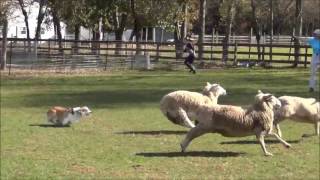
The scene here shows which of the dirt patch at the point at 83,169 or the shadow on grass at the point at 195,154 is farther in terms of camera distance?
the shadow on grass at the point at 195,154

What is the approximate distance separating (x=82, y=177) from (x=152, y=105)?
909cm

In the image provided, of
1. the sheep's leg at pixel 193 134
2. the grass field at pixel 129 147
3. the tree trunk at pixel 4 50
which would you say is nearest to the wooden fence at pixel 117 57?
the tree trunk at pixel 4 50

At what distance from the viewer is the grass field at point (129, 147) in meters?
8.93

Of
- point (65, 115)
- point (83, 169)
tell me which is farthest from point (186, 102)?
point (83, 169)

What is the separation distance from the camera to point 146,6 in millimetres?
47281

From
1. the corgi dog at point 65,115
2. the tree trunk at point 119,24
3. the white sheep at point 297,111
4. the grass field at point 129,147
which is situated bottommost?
the grass field at point 129,147

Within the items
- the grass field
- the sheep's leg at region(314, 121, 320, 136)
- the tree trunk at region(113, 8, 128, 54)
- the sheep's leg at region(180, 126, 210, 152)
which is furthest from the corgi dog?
the tree trunk at region(113, 8, 128, 54)

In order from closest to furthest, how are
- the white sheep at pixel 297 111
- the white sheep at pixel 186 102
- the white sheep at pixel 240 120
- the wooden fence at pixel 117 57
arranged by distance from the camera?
the white sheep at pixel 240 120 < the white sheep at pixel 297 111 < the white sheep at pixel 186 102 < the wooden fence at pixel 117 57

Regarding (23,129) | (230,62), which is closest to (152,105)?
(23,129)

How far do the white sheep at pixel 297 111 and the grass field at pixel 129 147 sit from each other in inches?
14.6

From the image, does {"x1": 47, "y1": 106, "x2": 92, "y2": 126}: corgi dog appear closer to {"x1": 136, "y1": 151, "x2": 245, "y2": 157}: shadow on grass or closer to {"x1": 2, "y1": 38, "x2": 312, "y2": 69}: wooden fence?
{"x1": 136, "y1": 151, "x2": 245, "y2": 157}: shadow on grass

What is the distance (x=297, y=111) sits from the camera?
1129 centimetres

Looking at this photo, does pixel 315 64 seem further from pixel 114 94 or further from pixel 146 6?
pixel 146 6

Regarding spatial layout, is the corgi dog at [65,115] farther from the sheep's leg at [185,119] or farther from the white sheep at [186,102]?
the sheep's leg at [185,119]
